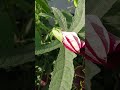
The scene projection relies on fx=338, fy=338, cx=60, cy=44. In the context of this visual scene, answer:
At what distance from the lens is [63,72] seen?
1.17 feet

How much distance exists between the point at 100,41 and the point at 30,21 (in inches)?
2.9

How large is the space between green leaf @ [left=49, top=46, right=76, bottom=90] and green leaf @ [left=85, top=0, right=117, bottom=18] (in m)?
0.05

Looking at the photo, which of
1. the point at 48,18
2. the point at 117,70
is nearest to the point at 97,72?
the point at 117,70

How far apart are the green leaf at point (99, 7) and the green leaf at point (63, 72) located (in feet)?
0.16

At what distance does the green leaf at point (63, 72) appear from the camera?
0.35 m

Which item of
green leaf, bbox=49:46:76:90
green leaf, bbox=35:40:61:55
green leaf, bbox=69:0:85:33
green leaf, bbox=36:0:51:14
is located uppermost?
green leaf, bbox=36:0:51:14

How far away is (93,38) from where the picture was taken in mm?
325

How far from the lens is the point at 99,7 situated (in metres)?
0.36

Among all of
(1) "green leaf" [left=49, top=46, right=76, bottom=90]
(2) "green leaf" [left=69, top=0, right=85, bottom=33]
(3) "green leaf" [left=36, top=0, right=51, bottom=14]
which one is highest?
(3) "green leaf" [left=36, top=0, right=51, bottom=14]

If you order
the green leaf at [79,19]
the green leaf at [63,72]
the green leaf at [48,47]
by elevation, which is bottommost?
the green leaf at [63,72]

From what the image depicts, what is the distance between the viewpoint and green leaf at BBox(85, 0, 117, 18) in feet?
1.16

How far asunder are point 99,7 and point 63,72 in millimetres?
79

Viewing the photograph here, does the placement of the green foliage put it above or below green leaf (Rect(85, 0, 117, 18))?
below

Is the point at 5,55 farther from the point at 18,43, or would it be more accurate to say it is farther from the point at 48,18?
the point at 48,18
